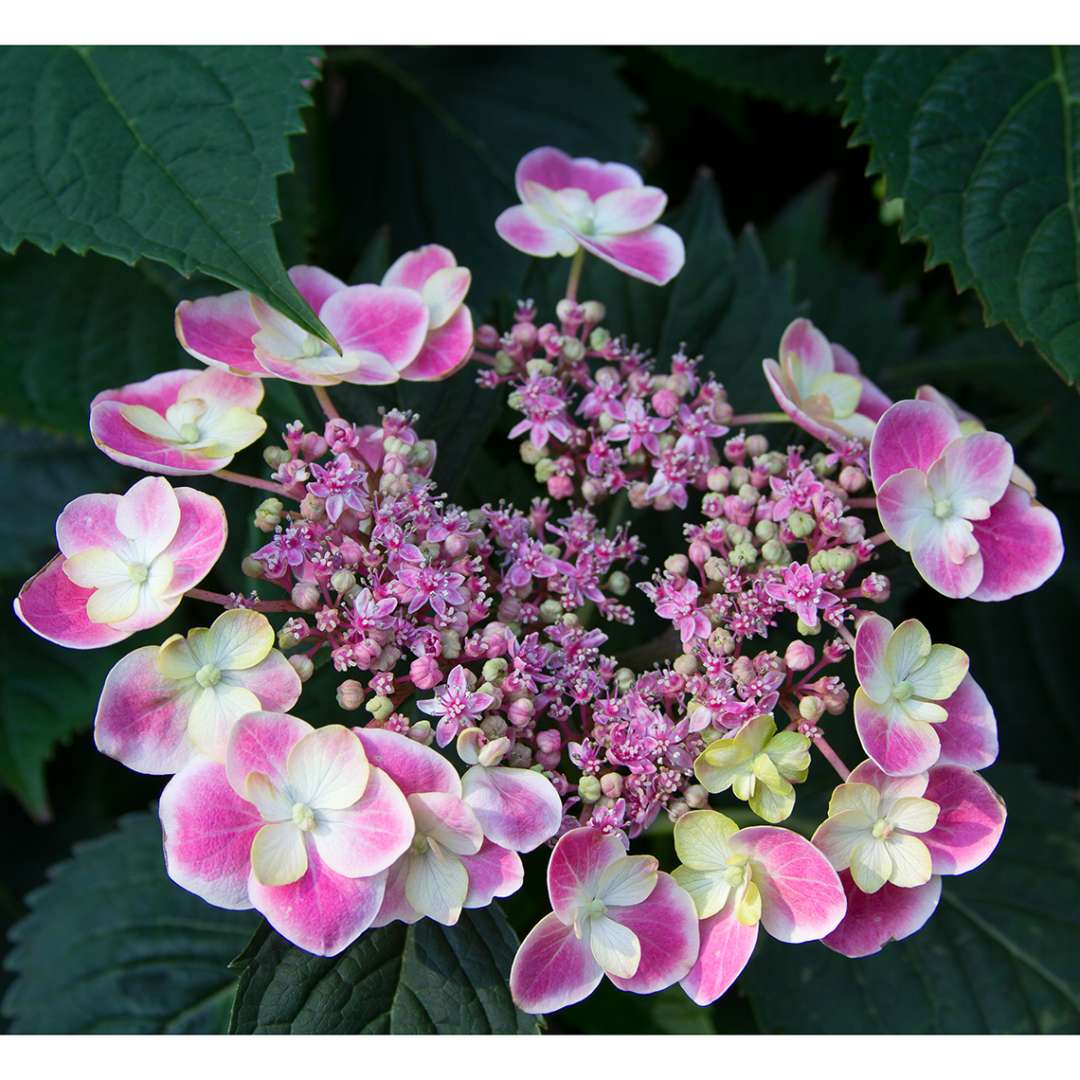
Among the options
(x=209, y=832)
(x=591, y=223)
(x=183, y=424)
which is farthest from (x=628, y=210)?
(x=209, y=832)

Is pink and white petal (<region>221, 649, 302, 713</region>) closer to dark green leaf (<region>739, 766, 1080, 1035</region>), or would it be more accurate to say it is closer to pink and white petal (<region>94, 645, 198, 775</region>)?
pink and white petal (<region>94, 645, 198, 775</region>)

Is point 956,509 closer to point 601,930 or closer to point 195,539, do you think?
point 601,930

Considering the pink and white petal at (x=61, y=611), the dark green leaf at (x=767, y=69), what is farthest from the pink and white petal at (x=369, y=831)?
the dark green leaf at (x=767, y=69)

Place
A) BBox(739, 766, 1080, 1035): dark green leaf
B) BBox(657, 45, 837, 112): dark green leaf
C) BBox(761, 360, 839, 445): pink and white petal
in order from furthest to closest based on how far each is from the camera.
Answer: BBox(657, 45, 837, 112): dark green leaf < BBox(739, 766, 1080, 1035): dark green leaf < BBox(761, 360, 839, 445): pink and white petal

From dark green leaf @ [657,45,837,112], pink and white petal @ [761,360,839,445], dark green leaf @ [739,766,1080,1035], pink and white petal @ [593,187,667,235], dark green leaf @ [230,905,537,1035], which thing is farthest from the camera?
dark green leaf @ [657,45,837,112]

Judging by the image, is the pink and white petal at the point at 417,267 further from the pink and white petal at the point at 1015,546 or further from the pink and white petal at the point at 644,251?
the pink and white petal at the point at 1015,546

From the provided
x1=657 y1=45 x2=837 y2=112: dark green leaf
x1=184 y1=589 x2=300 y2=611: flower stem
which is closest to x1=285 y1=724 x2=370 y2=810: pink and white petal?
x1=184 y1=589 x2=300 y2=611: flower stem
